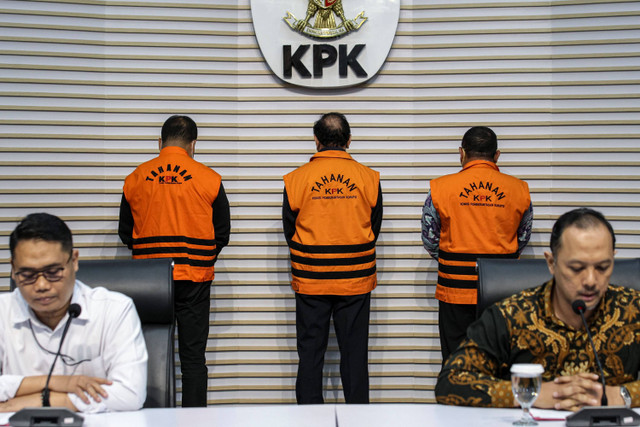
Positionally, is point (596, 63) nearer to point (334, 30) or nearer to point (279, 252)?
point (334, 30)

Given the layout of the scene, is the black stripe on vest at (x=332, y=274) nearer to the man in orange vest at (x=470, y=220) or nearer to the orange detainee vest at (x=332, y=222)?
the orange detainee vest at (x=332, y=222)

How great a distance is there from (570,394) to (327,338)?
2.44 m

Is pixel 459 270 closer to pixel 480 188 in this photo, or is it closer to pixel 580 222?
pixel 480 188

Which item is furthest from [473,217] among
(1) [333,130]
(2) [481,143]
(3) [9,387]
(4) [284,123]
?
(3) [9,387]

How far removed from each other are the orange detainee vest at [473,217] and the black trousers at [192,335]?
5.18 ft

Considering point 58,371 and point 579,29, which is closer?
point 58,371

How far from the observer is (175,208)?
173 inches

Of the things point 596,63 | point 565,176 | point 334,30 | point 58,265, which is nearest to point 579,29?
point 596,63

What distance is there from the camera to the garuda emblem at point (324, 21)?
5234 millimetres

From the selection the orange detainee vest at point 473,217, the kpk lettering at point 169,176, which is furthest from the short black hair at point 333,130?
the kpk lettering at point 169,176

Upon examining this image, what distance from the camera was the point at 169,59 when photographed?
5258mm

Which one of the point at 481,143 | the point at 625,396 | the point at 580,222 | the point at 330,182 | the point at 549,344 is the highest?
the point at 481,143

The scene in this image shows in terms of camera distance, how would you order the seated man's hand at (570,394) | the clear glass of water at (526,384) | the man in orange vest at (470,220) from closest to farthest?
the clear glass of water at (526,384)
the seated man's hand at (570,394)
the man in orange vest at (470,220)

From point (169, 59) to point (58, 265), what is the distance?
3098 mm
